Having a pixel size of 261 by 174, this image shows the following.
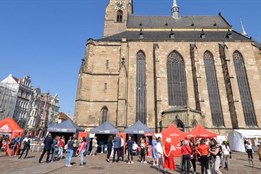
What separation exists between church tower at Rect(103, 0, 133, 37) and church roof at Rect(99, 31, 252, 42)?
4.41 m

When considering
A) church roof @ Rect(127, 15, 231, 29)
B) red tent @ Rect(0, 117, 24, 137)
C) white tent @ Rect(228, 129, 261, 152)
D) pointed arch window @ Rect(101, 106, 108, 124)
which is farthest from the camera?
church roof @ Rect(127, 15, 231, 29)

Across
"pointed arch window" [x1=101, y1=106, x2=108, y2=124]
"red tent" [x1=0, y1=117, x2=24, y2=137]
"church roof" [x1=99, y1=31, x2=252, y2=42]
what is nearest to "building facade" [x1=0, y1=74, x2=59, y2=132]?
"pointed arch window" [x1=101, y1=106, x2=108, y2=124]

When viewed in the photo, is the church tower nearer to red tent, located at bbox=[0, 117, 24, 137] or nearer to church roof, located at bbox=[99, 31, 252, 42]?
church roof, located at bbox=[99, 31, 252, 42]

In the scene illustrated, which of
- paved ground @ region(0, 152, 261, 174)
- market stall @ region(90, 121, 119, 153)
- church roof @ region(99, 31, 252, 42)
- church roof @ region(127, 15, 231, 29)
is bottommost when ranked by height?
paved ground @ region(0, 152, 261, 174)

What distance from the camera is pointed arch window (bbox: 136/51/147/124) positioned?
22.2 metres

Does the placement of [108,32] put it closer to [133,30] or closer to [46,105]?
[133,30]

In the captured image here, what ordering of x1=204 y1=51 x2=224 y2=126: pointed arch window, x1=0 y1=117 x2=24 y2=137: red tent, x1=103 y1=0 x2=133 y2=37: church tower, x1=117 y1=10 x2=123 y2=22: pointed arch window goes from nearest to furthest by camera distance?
x1=0 y1=117 x2=24 y2=137: red tent → x1=204 y1=51 x2=224 y2=126: pointed arch window → x1=103 y1=0 x2=133 y2=37: church tower → x1=117 y1=10 x2=123 y2=22: pointed arch window

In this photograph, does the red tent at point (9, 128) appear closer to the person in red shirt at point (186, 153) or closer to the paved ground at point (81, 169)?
the paved ground at point (81, 169)

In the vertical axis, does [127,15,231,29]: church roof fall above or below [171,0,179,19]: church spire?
below

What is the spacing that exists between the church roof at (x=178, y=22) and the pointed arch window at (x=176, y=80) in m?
9.36

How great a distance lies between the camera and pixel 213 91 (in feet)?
75.6

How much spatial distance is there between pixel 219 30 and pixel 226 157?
27.4 m

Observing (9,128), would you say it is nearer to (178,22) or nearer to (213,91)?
(213,91)

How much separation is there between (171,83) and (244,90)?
9.25 m
